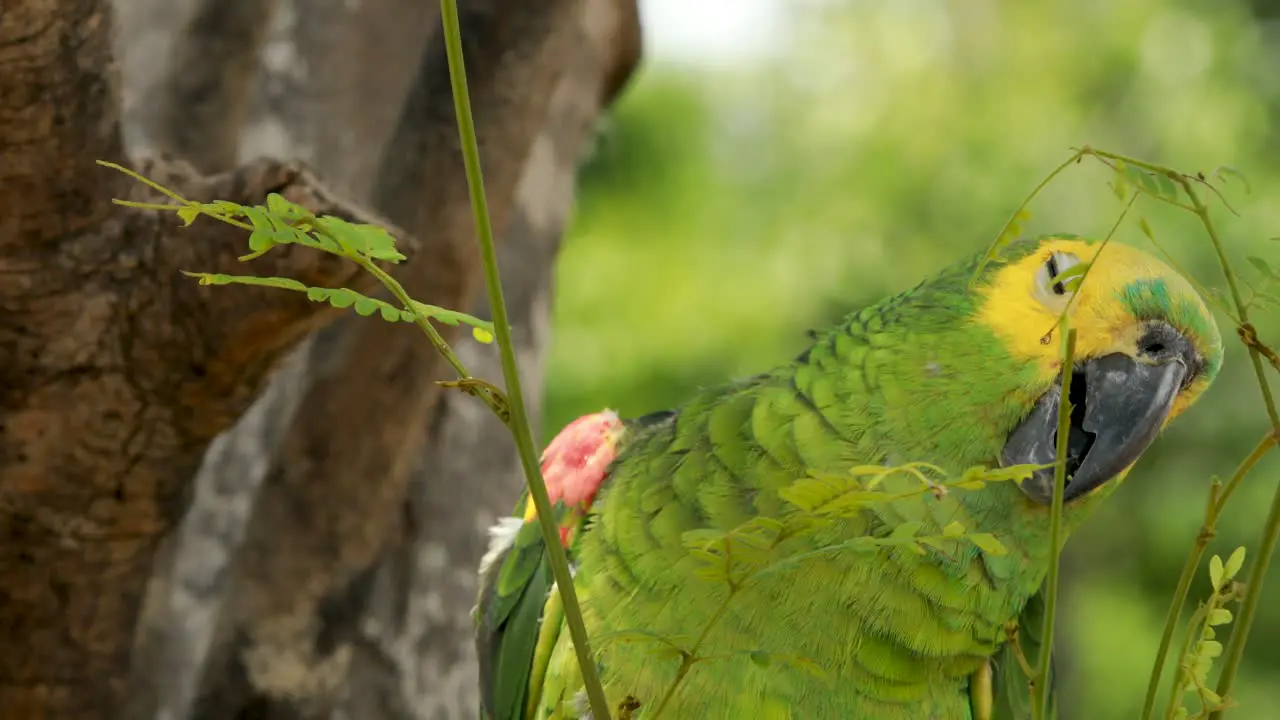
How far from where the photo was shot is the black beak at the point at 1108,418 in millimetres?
1226

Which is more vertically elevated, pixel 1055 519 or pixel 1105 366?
pixel 1105 366

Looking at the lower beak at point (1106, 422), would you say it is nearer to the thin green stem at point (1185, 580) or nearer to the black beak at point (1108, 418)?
the black beak at point (1108, 418)

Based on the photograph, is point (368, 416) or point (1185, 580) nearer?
point (1185, 580)

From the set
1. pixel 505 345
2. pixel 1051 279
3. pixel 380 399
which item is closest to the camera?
pixel 505 345

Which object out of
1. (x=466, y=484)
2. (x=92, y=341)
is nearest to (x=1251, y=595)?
(x=92, y=341)

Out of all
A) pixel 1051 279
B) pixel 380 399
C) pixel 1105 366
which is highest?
pixel 380 399

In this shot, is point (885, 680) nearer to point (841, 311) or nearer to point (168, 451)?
point (168, 451)

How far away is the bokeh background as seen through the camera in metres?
5.74

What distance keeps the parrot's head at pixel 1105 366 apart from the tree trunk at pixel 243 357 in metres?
0.71

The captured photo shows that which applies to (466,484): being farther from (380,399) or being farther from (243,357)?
(243,357)

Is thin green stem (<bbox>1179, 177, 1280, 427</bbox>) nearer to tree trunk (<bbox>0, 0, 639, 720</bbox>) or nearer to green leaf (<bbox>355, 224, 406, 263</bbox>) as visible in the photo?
green leaf (<bbox>355, 224, 406, 263</bbox>)

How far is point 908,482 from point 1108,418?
248 millimetres

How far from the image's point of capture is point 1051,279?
4.28 ft

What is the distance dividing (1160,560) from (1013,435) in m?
5.53
